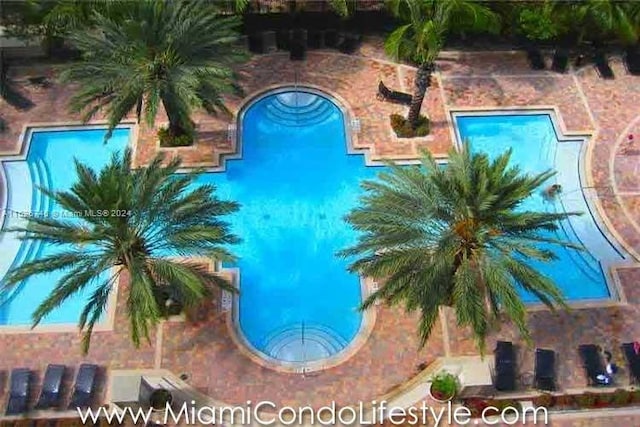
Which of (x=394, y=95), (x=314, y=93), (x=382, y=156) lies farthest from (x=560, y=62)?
(x=314, y=93)

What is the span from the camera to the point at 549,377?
66.3 ft

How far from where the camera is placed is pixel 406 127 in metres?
26.5

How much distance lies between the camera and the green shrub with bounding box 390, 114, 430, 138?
26.5 m

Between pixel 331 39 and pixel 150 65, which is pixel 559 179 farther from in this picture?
pixel 150 65

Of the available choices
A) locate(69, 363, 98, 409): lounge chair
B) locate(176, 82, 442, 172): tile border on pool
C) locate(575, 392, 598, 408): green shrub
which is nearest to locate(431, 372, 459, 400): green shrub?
locate(575, 392, 598, 408): green shrub

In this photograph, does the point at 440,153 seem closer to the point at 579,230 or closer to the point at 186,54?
the point at 579,230

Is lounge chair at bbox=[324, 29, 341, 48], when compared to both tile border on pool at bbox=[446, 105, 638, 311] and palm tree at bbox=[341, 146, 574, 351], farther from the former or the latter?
palm tree at bbox=[341, 146, 574, 351]

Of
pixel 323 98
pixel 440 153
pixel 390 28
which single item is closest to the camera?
pixel 440 153

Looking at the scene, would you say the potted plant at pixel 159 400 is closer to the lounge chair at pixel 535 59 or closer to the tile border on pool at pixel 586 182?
the tile border on pool at pixel 586 182

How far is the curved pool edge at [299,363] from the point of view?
20750 mm

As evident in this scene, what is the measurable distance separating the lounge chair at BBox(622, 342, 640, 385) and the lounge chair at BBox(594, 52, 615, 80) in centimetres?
1398

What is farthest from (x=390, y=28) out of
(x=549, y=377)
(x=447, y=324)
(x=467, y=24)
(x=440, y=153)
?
(x=549, y=377)

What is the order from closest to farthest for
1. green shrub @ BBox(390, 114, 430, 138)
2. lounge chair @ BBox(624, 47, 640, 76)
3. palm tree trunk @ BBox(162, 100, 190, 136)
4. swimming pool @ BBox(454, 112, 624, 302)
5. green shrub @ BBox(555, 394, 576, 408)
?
green shrub @ BBox(555, 394, 576, 408) → swimming pool @ BBox(454, 112, 624, 302) → palm tree trunk @ BBox(162, 100, 190, 136) → green shrub @ BBox(390, 114, 430, 138) → lounge chair @ BBox(624, 47, 640, 76)

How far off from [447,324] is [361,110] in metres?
10.6
